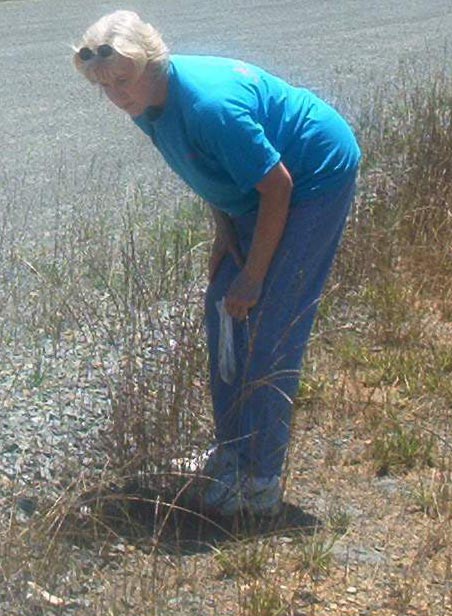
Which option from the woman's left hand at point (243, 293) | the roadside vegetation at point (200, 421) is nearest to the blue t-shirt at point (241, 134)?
the woman's left hand at point (243, 293)

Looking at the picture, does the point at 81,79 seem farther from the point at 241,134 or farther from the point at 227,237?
the point at 241,134

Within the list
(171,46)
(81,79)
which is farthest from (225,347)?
(171,46)

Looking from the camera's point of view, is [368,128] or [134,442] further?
[368,128]

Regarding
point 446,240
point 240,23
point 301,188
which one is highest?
point 301,188

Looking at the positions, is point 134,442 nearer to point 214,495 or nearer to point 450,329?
point 214,495

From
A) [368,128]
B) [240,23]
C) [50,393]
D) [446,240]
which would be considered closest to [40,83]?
[240,23]

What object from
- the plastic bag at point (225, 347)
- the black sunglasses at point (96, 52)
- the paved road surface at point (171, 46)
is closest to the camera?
the black sunglasses at point (96, 52)

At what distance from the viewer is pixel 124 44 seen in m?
3.96

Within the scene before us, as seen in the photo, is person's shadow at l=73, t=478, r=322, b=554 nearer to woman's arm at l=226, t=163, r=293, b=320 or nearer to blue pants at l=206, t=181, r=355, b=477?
blue pants at l=206, t=181, r=355, b=477

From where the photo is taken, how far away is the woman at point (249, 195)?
4.07 metres

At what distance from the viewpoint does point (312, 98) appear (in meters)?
4.47

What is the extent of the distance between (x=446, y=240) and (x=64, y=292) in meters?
1.92

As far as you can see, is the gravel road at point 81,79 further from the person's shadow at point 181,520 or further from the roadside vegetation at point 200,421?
the person's shadow at point 181,520

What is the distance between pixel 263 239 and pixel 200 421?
2.59 feet
